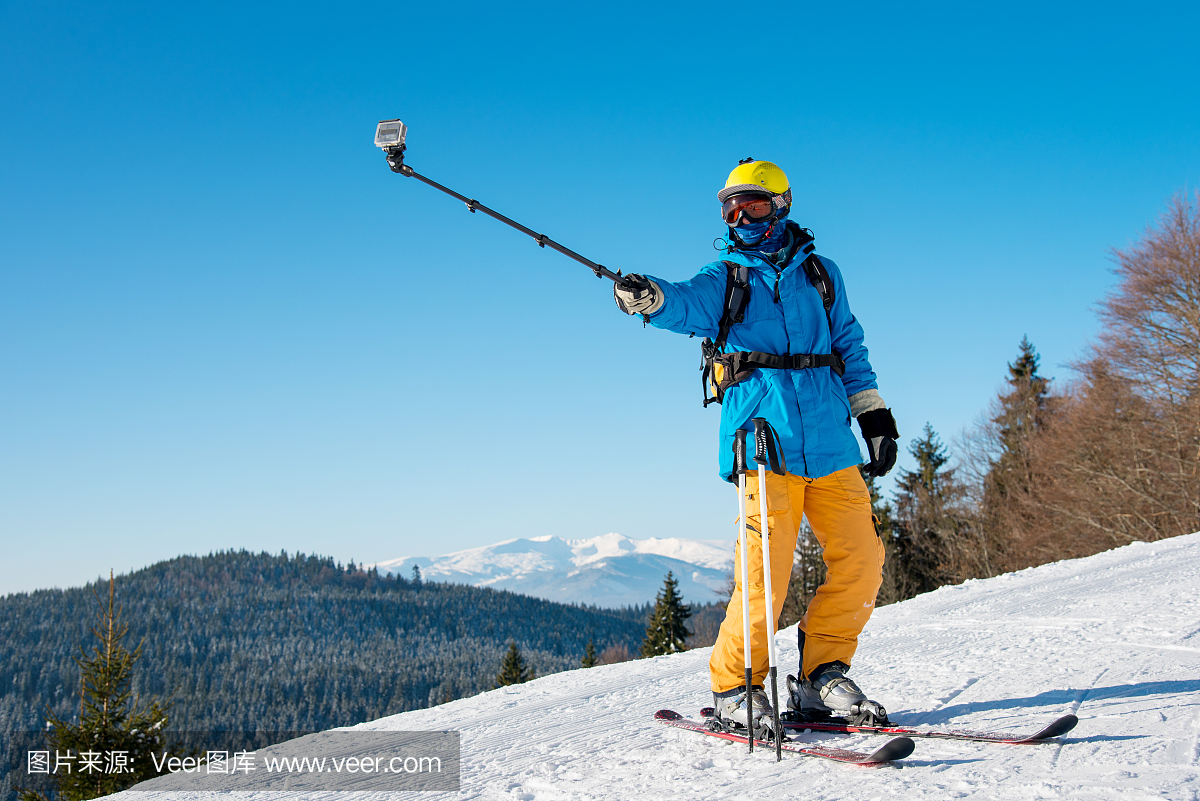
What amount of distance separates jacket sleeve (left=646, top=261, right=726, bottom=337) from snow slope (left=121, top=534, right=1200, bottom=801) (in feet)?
5.45

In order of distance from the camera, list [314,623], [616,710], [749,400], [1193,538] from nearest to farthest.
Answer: [749,400] → [616,710] → [1193,538] → [314,623]

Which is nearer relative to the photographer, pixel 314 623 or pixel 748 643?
pixel 748 643

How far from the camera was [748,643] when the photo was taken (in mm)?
2900

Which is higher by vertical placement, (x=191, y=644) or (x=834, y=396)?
(x=834, y=396)

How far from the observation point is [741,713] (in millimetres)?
3031

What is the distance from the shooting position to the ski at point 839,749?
237cm

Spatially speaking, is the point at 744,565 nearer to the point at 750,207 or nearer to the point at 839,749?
the point at 839,749

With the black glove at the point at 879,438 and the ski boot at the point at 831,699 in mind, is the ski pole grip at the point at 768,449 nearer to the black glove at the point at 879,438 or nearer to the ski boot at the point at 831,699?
the black glove at the point at 879,438

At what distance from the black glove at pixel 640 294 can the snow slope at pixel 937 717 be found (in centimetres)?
170

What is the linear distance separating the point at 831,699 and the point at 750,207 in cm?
216

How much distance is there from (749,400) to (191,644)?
198 meters

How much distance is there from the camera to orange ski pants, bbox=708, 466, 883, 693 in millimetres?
3025

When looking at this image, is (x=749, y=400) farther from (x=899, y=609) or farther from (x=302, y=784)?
(x=899, y=609)

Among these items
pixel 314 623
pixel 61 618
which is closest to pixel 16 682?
pixel 61 618
